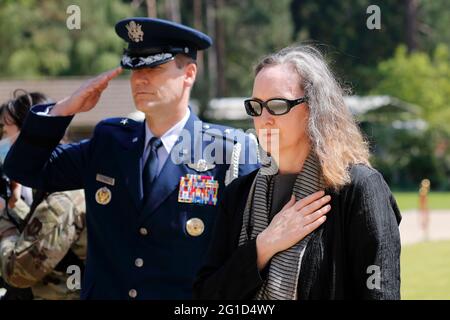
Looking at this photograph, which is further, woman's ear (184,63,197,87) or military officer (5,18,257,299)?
woman's ear (184,63,197,87)

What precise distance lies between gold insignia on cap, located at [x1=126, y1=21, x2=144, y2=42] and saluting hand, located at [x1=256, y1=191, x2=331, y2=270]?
1.72 metres

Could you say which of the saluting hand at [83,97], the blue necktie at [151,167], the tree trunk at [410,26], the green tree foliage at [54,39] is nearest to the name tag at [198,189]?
the blue necktie at [151,167]

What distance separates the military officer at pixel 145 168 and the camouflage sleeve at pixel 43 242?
0.28m

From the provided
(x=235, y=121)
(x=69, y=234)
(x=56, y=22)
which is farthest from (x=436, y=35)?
(x=69, y=234)

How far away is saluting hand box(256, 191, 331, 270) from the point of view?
2760mm

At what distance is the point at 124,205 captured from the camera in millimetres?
3953

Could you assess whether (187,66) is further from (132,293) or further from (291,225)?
(291,225)

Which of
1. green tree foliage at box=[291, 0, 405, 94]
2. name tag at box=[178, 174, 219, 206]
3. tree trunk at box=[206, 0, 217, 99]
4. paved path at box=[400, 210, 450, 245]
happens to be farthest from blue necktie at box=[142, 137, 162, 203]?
green tree foliage at box=[291, 0, 405, 94]

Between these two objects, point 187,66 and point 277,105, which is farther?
point 187,66

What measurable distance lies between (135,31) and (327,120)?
5.48 ft

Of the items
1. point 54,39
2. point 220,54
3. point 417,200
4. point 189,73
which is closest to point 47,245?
point 189,73

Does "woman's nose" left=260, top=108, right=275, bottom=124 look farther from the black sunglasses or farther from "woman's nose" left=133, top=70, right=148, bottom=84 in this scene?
"woman's nose" left=133, top=70, right=148, bottom=84

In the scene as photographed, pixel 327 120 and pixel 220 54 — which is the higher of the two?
pixel 327 120
